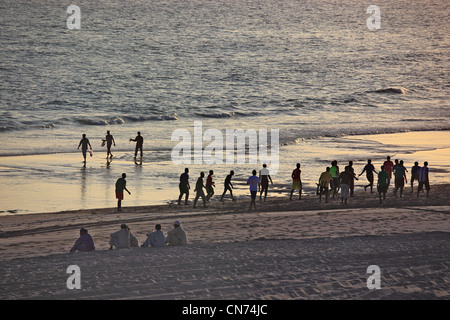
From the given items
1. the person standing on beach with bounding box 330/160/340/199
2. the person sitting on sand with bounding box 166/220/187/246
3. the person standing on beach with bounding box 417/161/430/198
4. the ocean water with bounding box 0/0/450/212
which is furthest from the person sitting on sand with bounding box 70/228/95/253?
the person standing on beach with bounding box 417/161/430/198

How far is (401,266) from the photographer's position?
46.3 feet

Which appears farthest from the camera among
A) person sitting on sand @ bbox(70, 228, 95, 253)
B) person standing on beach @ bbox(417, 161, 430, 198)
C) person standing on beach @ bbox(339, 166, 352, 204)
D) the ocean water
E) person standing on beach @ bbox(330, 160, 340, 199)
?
the ocean water

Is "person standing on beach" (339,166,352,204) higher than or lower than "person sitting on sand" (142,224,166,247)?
higher

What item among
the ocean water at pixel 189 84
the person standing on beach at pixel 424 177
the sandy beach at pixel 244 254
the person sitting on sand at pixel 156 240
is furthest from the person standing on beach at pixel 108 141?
the person sitting on sand at pixel 156 240

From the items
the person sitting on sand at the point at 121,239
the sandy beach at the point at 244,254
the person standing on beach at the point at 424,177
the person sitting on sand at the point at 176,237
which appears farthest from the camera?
the person standing on beach at the point at 424,177

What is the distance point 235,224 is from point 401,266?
555 cm

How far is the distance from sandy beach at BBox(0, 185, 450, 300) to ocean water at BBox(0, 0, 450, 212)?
10.5ft

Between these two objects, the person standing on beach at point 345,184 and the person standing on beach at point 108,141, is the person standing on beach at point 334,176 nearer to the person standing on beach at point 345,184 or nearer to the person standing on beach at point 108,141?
the person standing on beach at point 345,184

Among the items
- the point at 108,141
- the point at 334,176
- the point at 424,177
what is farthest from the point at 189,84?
the point at 424,177

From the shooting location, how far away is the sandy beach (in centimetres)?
1267

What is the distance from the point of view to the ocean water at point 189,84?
29156mm

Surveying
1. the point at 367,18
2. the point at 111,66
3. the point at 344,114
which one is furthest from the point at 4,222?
the point at 367,18

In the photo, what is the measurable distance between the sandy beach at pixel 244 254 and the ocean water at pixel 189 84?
3205 millimetres

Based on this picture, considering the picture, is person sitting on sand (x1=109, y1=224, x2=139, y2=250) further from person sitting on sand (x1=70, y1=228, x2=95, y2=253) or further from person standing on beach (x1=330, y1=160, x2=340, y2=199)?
person standing on beach (x1=330, y1=160, x2=340, y2=199)
